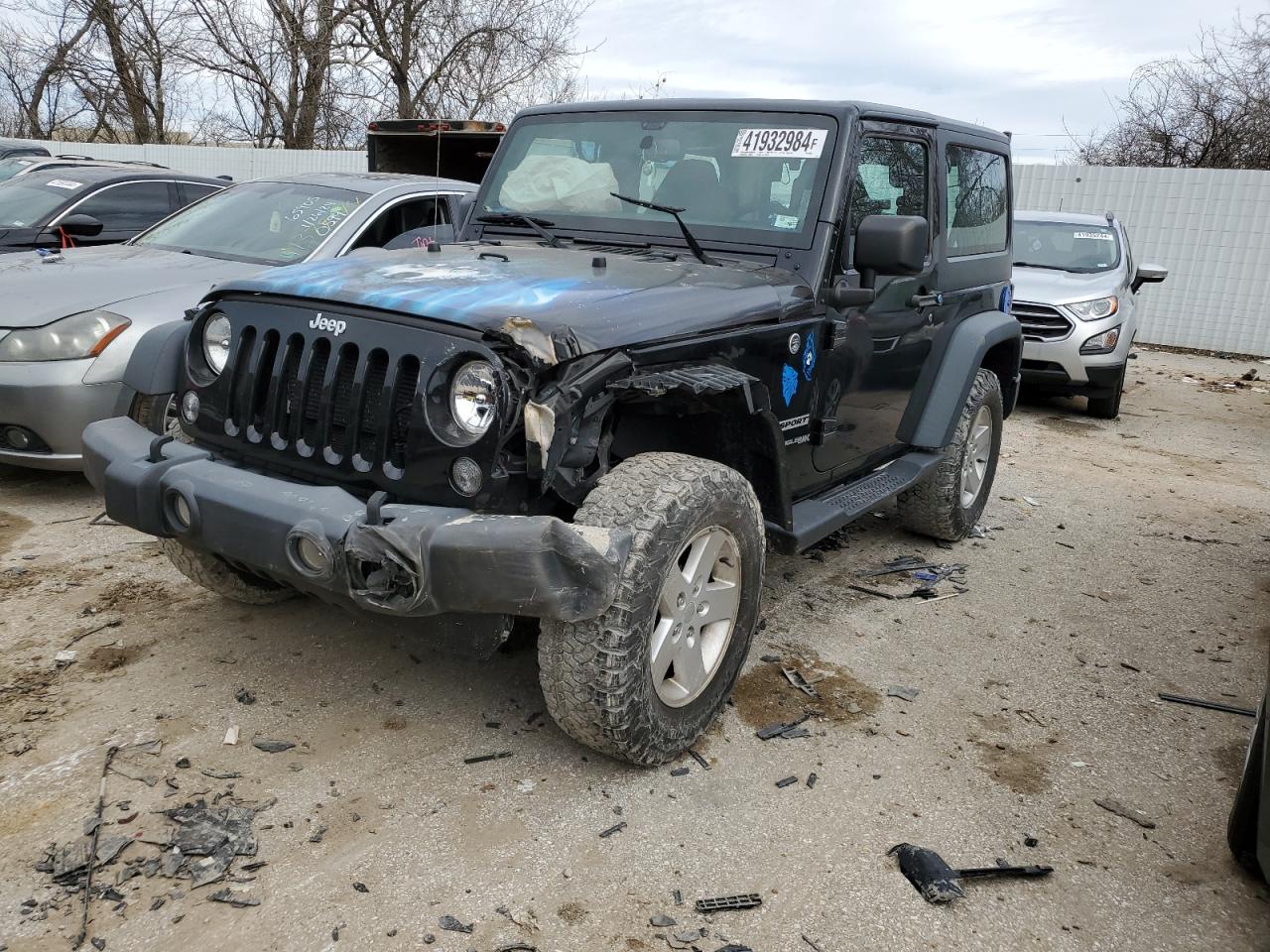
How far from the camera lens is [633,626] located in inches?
103

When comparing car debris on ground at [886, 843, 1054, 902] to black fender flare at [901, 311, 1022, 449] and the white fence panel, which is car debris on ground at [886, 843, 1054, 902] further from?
the white fence panel

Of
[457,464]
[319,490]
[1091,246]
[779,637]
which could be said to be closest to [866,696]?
[779,637]

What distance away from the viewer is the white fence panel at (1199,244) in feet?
44.6

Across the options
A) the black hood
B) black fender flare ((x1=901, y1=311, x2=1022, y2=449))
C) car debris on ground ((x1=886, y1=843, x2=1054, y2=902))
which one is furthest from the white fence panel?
car debris on ground ((x1=886, y1=843, x2=1054, y2=902))

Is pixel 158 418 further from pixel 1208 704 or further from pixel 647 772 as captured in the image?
pixel 1208 704

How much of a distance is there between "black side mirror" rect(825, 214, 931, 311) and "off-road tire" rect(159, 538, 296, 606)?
2293 millimetres

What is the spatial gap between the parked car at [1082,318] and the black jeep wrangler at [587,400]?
17.0 feet

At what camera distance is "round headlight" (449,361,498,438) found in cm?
256

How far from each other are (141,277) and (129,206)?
2.57 metres

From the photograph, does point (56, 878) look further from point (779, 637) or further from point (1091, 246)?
point (1091, 246)

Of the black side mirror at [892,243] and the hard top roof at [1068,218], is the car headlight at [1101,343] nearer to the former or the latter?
the hard top roof at [1068,218]

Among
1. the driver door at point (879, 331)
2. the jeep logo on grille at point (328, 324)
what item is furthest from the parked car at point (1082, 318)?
the jeep logo on grille at point (328, 324)

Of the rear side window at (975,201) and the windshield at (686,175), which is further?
the rear side window at (975,201)

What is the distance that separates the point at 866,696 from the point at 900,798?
0.65m
